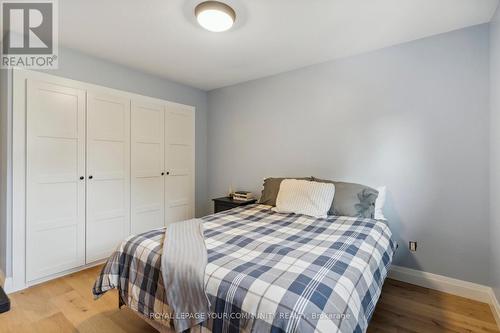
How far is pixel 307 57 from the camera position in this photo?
2721 millimetres

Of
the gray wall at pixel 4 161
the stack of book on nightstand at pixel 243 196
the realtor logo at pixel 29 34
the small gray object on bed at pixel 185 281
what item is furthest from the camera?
the stack of book on nightstand at pixel 243 196

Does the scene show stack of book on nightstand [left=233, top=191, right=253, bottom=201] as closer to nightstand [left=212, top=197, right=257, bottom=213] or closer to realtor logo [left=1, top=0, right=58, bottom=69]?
nightstand [left=212, top=197, right=257, bottom=213]

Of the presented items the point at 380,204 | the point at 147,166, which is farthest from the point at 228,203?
the point at 380,204

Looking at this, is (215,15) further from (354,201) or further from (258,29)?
(354,201)

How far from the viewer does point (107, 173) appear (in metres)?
2.82

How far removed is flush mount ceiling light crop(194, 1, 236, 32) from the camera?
177cm

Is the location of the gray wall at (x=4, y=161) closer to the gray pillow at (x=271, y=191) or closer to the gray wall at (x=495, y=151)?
the gray pillow at (x=271, y=191)

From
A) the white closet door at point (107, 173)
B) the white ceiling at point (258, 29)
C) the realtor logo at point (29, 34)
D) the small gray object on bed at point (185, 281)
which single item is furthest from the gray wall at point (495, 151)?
the white closet door at point (107, 173)

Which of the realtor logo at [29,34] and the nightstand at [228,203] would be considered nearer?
the realtor logo at [29,34]

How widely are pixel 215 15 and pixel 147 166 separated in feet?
6.90

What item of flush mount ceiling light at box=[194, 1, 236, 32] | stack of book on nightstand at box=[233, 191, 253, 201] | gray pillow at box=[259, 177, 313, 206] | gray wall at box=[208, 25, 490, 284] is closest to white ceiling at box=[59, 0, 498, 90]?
flush mount ceiling light at box=[194, 1, 236, 32]

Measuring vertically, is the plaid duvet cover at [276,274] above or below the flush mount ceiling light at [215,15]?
below

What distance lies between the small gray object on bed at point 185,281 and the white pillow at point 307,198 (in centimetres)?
114

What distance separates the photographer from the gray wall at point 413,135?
82.0 inches
